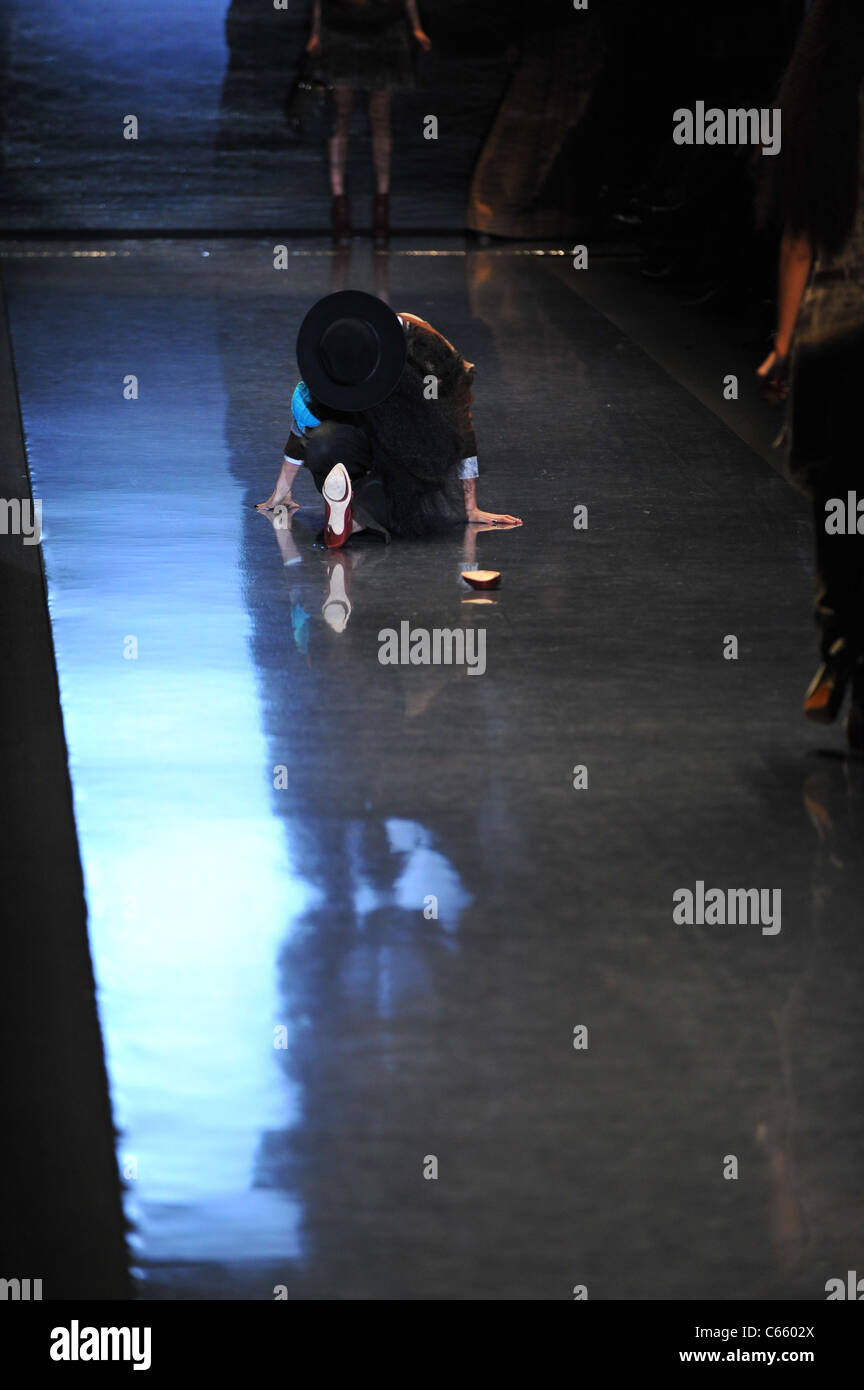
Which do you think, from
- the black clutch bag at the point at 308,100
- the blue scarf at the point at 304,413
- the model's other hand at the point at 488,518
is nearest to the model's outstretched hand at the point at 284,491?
the blue scarf at the point at 304,413

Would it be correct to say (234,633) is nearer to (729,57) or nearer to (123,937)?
(123,937)

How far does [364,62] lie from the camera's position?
11.1m

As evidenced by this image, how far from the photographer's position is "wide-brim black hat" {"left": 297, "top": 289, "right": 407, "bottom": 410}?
17.7 feet

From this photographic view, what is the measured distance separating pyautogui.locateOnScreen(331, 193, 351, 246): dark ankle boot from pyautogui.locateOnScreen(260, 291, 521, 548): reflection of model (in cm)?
592

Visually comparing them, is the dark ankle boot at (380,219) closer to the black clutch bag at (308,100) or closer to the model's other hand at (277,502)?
the black clutch bag at (308,100)

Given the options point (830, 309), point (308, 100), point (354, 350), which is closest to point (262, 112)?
point (308, 100)

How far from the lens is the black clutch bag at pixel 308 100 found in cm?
1136

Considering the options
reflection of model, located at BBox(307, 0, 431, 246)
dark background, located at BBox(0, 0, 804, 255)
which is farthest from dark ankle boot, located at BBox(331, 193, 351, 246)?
dark background, located at BBox(0, 0, 804, 255)

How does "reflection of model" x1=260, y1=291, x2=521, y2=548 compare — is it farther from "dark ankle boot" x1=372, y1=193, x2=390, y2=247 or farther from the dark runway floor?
"dark ankle boot" x1=372, y1=193, x2=390, y2=247

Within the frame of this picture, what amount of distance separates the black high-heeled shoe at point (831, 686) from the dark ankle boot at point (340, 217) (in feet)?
26.1

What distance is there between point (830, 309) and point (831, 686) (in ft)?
2.55

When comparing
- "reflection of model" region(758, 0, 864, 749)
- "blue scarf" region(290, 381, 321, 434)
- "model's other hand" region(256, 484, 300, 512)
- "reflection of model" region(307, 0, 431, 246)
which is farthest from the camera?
"reflection of model" region(307, 0, 431, 246)

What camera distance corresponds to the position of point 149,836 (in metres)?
3.72
